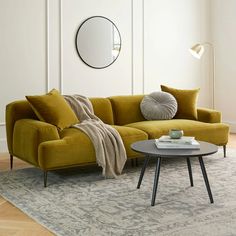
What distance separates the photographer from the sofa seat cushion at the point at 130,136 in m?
4.75

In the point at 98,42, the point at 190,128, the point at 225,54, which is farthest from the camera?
the point at 225,54

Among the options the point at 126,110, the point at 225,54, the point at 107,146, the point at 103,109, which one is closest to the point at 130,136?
the point at 107,146

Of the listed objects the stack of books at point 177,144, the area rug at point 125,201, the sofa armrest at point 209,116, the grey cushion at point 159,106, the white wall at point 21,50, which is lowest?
the area rug at point 125,201

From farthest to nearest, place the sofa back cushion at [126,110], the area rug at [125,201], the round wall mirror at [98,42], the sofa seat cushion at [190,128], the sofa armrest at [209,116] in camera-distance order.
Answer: the round wall mirror at [98,42], the sofa armrest at [209,116], the sofa back cushion at [126,110], the sofa seat cushion at [190,128], the area rug at [125,201]

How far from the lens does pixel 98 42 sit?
6.43 meters

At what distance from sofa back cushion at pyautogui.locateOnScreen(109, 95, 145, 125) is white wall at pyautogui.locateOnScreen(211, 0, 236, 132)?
2.48 metres

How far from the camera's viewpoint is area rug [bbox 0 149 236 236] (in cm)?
316

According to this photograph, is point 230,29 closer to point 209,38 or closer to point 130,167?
point 209,38

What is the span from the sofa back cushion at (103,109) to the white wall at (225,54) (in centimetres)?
287

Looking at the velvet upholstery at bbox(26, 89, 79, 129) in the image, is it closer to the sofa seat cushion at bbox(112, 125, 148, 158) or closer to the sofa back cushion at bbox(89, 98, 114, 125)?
the sofa seat cushion at bbox(112, 125, 148, 158)

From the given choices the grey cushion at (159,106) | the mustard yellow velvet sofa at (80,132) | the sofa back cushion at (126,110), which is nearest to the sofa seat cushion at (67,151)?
the mustard yellow velvet sofa at (80,132)

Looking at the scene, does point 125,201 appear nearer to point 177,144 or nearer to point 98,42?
point 177,144

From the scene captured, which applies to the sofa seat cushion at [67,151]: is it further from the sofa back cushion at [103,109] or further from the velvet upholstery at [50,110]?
the sofa back cushion at [103,109]

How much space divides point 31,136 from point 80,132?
458mm
